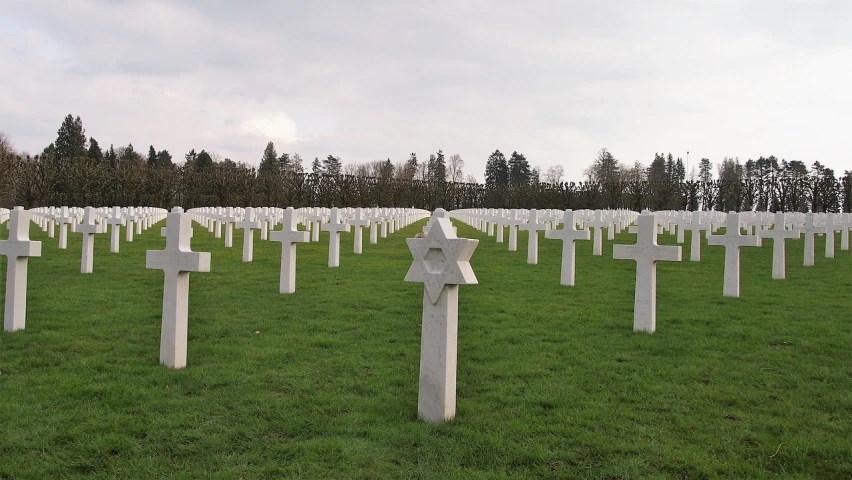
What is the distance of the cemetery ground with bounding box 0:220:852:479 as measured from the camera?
3.58 m

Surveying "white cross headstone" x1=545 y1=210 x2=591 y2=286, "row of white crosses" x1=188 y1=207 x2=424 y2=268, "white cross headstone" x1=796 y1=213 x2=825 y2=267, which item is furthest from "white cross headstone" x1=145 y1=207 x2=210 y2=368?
"white cross headstone" x1=796 y1=213 x2=825 y2=267

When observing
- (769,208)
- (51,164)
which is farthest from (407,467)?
(769,208)

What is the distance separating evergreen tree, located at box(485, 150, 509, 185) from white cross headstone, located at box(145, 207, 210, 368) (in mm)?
94795

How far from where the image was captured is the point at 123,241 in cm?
1836

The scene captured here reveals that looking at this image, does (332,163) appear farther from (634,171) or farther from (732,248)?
(732,248)

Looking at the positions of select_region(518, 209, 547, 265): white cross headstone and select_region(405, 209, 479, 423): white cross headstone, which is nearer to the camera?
select_region(405, 209, 479, 423): white cross headstone

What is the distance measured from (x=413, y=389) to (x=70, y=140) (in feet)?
261

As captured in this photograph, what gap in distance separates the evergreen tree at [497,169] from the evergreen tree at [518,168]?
1134 millimetres

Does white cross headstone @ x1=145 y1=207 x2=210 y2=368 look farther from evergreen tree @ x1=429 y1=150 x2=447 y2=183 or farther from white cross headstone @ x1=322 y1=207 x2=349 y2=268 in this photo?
evergreen tree @ x1=429 y1=150 x2=447 y2=183

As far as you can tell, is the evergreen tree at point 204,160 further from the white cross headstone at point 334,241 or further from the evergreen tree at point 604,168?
the white cross headstone at point 334,241

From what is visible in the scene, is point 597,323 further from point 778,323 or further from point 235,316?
point 235,316

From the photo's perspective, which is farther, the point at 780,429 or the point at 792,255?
the point at 792,255

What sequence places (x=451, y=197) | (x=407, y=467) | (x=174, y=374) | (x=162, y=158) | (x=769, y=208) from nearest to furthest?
(x=407, y=467) → (x=174, y=374) → (x=769, y=208) → (x=451, y=197) → (x=162, y=158)

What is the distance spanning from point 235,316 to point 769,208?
61.1 m
